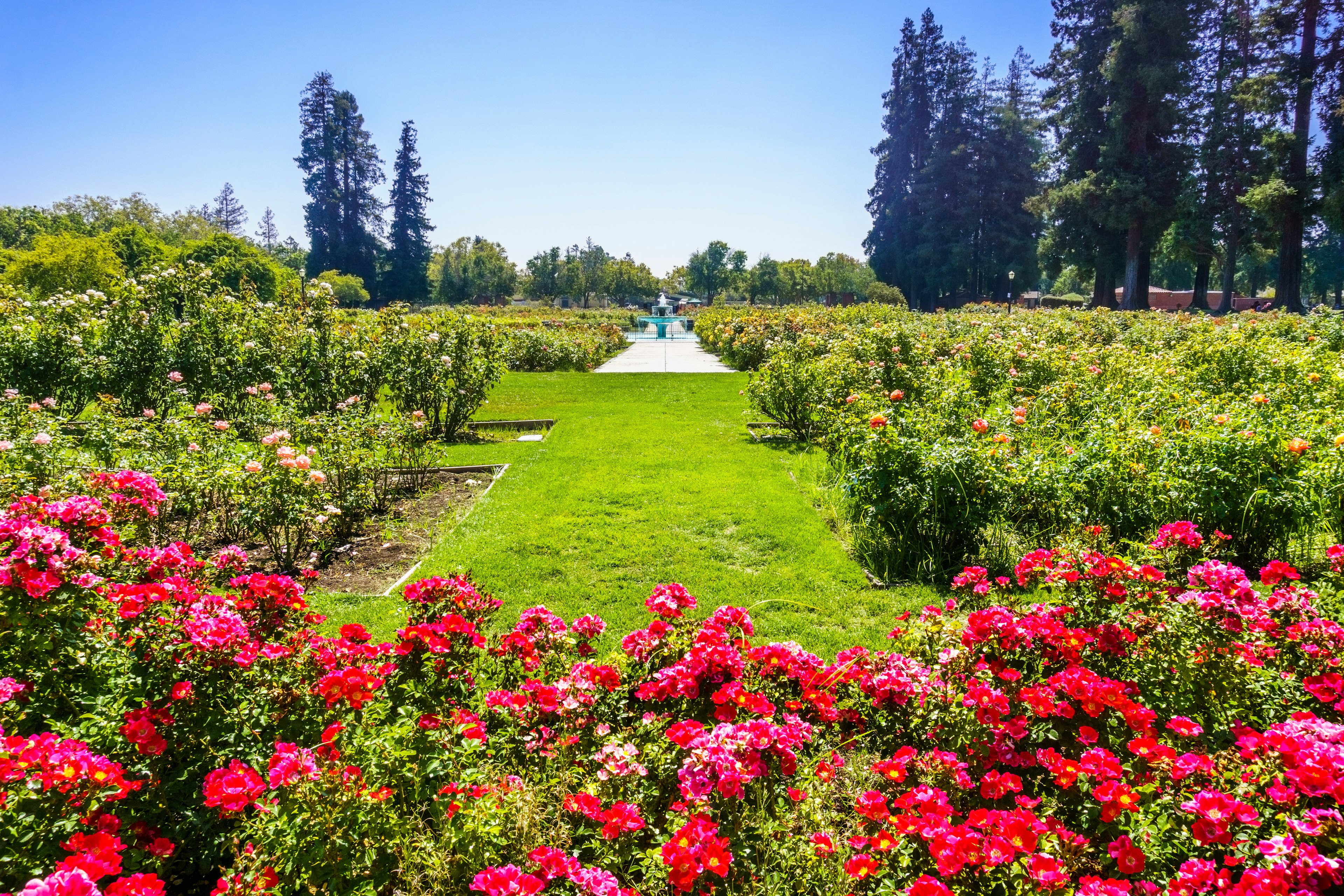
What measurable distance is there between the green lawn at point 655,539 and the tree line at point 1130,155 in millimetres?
27659

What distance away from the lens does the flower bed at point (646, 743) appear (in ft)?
5.01

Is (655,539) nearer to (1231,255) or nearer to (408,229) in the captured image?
(1231,255)

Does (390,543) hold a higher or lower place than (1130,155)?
lower

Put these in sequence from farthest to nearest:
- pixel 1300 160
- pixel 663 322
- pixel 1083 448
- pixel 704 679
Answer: pixel 663 322 < pixel 1300 160 < pixel 1083 448 < pixel 704 679

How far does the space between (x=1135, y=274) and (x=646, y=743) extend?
3510 cm

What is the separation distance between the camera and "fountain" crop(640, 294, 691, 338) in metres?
29.8

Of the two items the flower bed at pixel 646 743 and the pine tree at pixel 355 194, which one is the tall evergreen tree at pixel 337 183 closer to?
the pine tree at pixel 355 194

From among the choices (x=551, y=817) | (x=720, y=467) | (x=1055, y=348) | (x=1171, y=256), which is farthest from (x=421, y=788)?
(x=1171, y=256)

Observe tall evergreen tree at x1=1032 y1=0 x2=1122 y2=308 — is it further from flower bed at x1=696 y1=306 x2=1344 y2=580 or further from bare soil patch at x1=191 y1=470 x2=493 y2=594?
bare soil patch at x1=191 y1=470 x2=493 y2=594

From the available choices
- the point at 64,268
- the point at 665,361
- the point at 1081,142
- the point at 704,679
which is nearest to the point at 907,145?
the point at 1081,142

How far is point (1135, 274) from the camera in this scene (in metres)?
29.8

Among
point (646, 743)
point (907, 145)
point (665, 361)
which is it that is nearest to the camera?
point (646, 743)

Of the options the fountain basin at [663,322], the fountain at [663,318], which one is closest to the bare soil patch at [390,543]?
the fountain basin at [663,322]

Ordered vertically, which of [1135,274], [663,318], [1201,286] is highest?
[1135,274]
